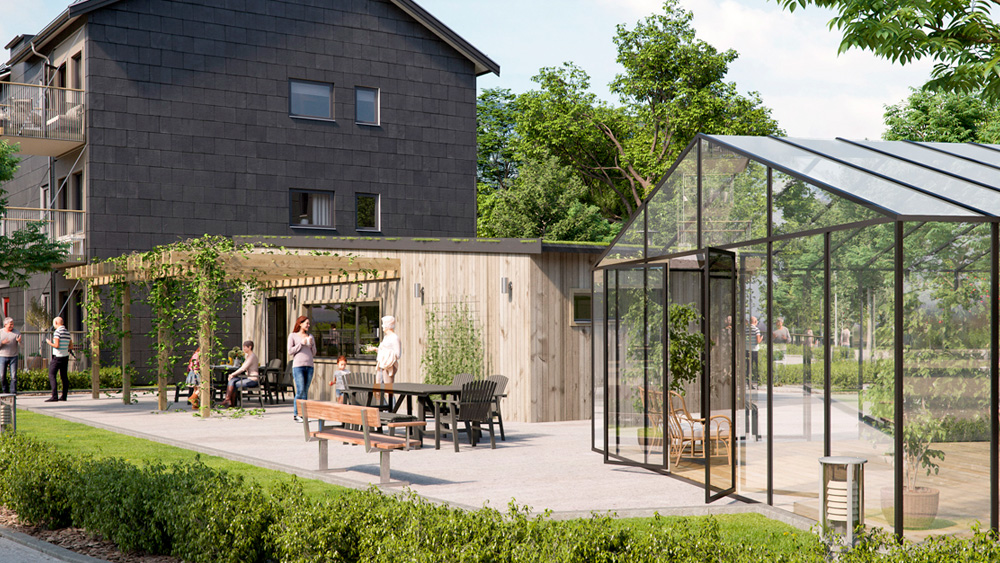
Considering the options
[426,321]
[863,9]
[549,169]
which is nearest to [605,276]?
[863,9]

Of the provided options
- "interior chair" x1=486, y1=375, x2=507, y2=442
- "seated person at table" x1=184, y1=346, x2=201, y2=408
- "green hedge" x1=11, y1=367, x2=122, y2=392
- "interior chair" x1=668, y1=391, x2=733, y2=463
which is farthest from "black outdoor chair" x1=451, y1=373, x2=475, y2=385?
"green hedge" x1=11, y1=367, x2=122, y2=392

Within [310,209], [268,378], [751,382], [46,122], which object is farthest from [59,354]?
[751,382]

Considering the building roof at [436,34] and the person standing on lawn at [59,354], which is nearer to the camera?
the person standing on lawn at [59,354]

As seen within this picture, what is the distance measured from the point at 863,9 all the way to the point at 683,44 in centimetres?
2488

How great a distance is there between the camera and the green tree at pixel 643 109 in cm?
3356

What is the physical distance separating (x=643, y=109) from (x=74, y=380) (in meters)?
21.4

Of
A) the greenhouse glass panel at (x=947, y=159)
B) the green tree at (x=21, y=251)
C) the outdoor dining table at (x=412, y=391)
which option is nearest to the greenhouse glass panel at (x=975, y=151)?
the greenhouse glass panel at (x=947, y=159)

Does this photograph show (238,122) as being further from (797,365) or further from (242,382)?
(797,365)

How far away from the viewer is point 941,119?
31.8 m

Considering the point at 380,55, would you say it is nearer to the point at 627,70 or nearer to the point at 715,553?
the point at 627,70

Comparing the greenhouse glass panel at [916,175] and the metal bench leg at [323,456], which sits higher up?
the greenhouse glass panel at [916,175]

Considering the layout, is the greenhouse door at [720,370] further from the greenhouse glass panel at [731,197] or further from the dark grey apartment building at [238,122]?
the dark grey apartment building at [238,122]

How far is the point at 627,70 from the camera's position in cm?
3472

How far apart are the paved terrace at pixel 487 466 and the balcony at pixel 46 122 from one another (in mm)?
8463
